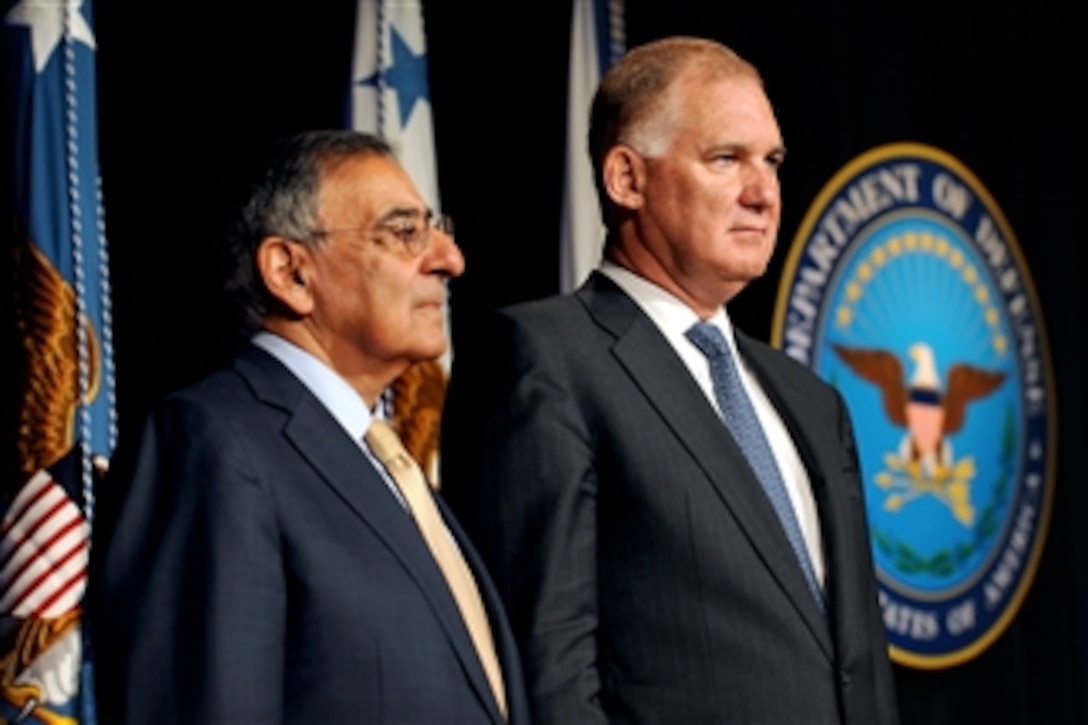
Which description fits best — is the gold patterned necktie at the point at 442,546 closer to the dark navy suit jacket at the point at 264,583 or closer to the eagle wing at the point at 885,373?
the dark navy suit jacket at the point at 264,583

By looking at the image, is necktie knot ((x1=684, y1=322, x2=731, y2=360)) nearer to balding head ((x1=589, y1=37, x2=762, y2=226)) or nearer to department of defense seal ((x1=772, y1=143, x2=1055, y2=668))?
balding head ((x1=589, y1=37, x2=762, y2=226))

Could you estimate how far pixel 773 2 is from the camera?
168 inches

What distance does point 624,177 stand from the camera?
8.43 ft

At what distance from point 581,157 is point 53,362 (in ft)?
4.10

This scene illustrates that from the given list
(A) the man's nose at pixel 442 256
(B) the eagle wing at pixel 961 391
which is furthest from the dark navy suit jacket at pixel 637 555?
(B) the eagle wing at pixel 961 391

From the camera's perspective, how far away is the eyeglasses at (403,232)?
219 centimetres

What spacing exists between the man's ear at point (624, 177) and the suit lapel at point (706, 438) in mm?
146

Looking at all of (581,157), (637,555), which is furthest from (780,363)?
(581,157)

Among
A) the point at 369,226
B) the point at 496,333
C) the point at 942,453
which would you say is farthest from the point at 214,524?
the point at 942,453

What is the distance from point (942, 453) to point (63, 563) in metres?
2.26

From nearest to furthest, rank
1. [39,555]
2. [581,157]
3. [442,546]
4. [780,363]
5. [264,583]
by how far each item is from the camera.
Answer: [264,583] → [442,546] → [780,363] → [39,555] → [581,157]

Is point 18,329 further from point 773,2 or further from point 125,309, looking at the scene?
point 773,2

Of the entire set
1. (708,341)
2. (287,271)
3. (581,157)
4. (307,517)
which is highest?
(581,157)

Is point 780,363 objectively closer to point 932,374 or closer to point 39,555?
point 39,555
